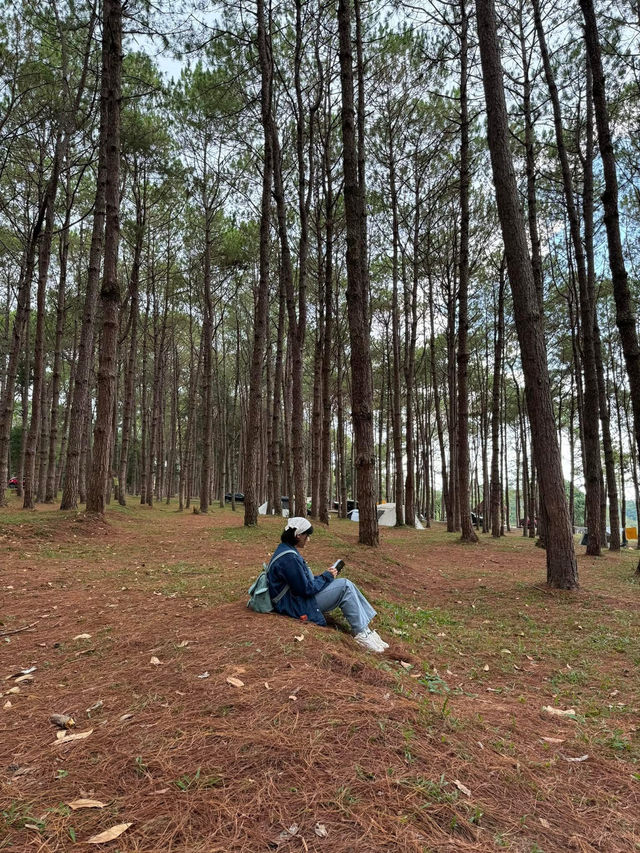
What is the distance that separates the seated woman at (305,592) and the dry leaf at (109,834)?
7.27 feet

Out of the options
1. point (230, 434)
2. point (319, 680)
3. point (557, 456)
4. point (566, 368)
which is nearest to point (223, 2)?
point (557, 456)

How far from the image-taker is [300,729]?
7.51ft

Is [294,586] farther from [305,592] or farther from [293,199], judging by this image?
[293,199]

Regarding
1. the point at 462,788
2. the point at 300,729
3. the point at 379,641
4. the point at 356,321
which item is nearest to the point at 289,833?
the point at 300,729

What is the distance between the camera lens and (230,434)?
142 ft

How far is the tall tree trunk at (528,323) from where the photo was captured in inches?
257

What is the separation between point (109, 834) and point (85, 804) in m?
0.24

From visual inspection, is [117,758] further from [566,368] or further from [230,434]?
[230,434]

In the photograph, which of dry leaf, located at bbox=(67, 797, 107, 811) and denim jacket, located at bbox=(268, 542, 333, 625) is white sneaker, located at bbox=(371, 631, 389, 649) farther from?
dry leaf, located at bbox=(67, 797, 107, 811)

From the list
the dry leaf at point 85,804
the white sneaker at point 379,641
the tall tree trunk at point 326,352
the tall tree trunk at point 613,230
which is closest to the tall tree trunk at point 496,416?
the tall tree trunk at point 326,352

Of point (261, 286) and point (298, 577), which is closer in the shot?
point (298, 577)

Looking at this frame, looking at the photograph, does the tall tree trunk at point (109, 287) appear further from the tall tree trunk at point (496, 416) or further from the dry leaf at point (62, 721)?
the tall tree trunk at point (496, 416)

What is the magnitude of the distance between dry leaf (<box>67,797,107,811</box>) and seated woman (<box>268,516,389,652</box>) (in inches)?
83.2

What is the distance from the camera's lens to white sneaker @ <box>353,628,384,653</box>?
156 inches
